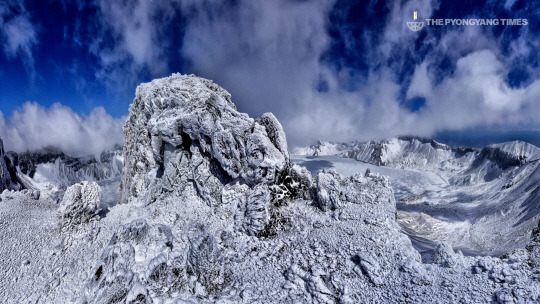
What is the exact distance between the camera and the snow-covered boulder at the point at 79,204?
1823 cm

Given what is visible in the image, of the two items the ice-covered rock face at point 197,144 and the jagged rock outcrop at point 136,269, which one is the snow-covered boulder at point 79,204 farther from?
the jagged rock outcrop at point 136,269

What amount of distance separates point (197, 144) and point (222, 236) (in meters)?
7.49

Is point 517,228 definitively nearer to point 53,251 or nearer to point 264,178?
point 264,178

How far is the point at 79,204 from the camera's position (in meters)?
18.7

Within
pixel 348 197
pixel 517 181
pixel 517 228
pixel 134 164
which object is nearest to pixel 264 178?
pixel 348 197

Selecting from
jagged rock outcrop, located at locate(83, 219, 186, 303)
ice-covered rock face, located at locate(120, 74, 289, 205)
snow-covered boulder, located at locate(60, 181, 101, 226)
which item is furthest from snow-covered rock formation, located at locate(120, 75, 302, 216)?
jagged rock outcrop, located at locate(83, 219, 186, 303)

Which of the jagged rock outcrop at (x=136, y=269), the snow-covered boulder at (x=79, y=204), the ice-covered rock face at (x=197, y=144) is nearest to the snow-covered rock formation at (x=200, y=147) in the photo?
the ice-covered rock face at (x=197, y=144)

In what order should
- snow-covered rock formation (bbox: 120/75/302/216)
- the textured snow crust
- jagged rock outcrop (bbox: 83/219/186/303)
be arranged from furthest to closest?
snow-covered rock formation (bbox: 120/75/302/216)
the textured snow crust
jagged rock outcrop (bbox: 83/219/186/303)

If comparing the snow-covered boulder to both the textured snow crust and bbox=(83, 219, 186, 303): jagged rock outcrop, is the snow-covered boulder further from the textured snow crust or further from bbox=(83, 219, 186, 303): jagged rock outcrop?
bbox=(83, 219, 186, 303): jagged rock outcrop

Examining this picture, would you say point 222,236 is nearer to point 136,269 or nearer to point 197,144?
point 136,269

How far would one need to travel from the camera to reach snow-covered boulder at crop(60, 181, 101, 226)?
18.2 meters

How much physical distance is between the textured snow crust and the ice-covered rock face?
0.27 ft

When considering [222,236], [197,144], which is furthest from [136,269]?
[197,144]

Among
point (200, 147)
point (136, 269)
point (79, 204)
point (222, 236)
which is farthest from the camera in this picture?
point (200, 147)
